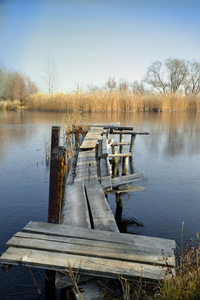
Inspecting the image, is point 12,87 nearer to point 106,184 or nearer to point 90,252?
point 106,184

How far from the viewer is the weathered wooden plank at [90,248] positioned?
1.93m

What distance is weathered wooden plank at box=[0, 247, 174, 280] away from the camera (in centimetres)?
178

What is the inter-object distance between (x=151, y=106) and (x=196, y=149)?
53.9 feet

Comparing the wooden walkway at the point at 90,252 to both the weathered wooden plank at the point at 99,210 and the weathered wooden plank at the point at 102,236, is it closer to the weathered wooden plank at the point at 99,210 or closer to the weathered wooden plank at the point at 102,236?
the weathered wooden plank at the point at 102,236

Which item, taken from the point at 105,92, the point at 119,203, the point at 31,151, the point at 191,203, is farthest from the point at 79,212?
the point at 105,92

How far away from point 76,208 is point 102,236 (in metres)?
0.74

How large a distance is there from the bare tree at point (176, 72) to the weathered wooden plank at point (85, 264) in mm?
46841

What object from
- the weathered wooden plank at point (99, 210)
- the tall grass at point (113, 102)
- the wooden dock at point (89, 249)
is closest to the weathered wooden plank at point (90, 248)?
the wooden dock at point (89, 249)

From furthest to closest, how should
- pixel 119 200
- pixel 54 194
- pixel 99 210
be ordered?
pixel 119 200 < pixel 54 194 < pixel 99 210

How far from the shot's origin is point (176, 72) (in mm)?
46281

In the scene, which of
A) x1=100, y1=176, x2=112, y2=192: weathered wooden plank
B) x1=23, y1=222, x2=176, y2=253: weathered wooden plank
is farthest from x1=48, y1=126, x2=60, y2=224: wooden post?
x1=23, y1=222, x2=176, y2=253: weathered wooden plank

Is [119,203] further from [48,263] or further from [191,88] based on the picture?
[191,88]

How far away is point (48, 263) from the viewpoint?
5.99 ft

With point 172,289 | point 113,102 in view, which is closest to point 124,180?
point 172,289
